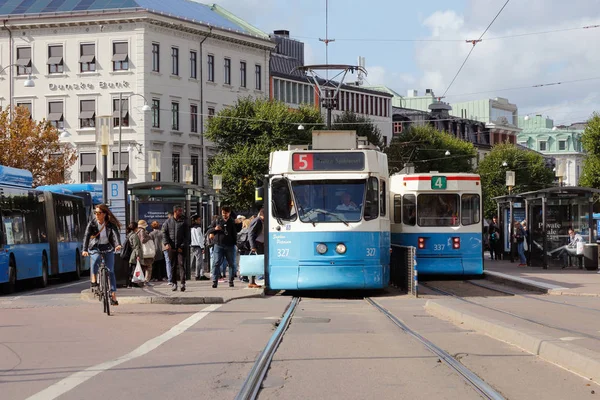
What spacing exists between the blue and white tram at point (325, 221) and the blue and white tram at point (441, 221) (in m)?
6.89

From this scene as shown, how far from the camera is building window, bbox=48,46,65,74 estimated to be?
7281cm

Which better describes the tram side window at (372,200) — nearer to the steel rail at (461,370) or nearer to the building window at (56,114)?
the steel rail at (461,370)

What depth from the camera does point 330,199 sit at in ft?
75.2

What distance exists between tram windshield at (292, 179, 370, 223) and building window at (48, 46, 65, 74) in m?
52.8

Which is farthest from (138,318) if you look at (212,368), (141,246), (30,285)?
(30,285)

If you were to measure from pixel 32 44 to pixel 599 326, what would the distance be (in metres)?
61.4

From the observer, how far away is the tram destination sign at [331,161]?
75.8 ft

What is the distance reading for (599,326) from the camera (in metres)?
16.5

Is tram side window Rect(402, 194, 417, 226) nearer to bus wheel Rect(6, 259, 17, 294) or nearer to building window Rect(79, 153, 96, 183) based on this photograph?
bus wheel Rect(6, 259, 17, 294)

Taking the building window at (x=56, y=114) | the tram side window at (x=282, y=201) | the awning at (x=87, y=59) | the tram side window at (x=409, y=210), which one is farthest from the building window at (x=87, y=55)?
the tram side window at (x=282, y=201)

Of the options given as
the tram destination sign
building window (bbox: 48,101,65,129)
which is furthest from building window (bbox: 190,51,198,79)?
the tram destination sign

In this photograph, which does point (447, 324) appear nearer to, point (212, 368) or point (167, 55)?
point (212, 368)

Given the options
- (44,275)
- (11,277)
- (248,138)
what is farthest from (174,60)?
(11,277)

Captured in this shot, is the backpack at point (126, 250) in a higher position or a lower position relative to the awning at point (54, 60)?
lower
